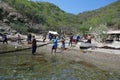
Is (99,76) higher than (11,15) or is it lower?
lower

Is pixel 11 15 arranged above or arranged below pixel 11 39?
above

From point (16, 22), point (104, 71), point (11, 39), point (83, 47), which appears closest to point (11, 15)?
point (16, 22)

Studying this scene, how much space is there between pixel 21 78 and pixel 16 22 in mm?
60948

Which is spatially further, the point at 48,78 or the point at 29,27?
the point at 29,27

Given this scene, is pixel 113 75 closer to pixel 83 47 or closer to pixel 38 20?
pixel 83 47

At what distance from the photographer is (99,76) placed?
61.3 feet

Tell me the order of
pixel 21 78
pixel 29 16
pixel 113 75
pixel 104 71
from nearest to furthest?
pixel 21 78 → pixel 113 75 → pixel 104 71 → pixel 29 16

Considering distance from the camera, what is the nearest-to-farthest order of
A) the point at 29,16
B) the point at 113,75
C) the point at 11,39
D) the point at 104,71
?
the point at 113,75 → the point at 104,71 → the point at 11,39 → the point at 29,16

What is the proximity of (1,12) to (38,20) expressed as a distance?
61.9 feet

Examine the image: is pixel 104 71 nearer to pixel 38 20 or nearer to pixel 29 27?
pixel 29 27

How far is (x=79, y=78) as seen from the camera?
17.7 metres

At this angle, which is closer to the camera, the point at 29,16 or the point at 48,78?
the point at 48,78

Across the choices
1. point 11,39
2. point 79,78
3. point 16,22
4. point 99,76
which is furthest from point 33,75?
point 16,22

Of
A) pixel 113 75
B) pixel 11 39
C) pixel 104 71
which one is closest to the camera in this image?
pixel 113 75
